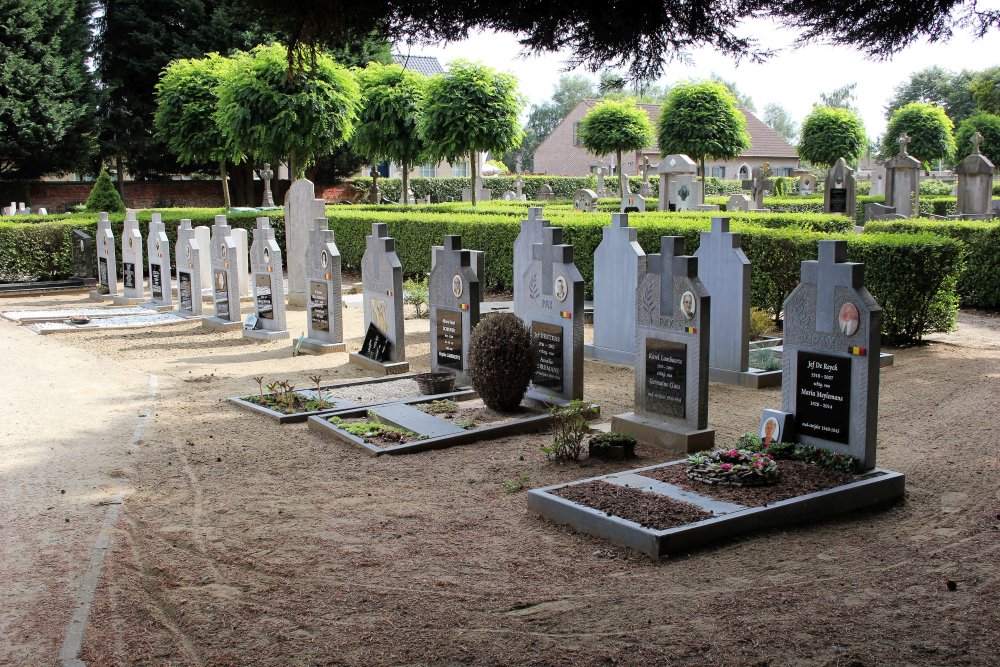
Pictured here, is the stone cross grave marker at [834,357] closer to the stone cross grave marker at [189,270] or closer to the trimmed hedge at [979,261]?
the trimmed hedge at [979,261]

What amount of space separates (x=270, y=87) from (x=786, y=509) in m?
18.2

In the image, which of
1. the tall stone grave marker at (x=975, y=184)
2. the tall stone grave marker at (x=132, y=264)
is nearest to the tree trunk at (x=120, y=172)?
the tall stone grave marker at (x=132, y=264)

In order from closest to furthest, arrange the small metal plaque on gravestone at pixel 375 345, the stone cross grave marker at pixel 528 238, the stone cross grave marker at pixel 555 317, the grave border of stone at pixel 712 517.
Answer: the grave border of stone at pixel 712 517 < the stone cross grave marker at pixel 555 317 < the stone cross grave marker at pixel 528 238 < the small metal plaque on gravestone at pixel 375 345

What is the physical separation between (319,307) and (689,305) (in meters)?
6.31

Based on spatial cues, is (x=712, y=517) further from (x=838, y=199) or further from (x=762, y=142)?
(x=762, y=142)

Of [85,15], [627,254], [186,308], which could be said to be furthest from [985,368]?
[85,15]

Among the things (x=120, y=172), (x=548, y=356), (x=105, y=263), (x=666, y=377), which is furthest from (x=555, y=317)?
(x=120, y=172)

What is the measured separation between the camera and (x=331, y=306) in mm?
11961

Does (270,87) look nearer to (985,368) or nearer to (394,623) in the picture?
(985,368)

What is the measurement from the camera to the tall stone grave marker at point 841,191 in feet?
80.6

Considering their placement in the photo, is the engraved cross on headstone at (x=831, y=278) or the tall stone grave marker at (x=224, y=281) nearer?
the engraved cross on headstone at (x=831, y=278)

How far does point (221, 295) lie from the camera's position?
14.6 m

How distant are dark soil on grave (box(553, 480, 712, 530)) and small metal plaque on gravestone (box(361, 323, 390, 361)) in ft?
17.2

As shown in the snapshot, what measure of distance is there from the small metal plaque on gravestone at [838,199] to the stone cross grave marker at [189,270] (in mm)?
16532
